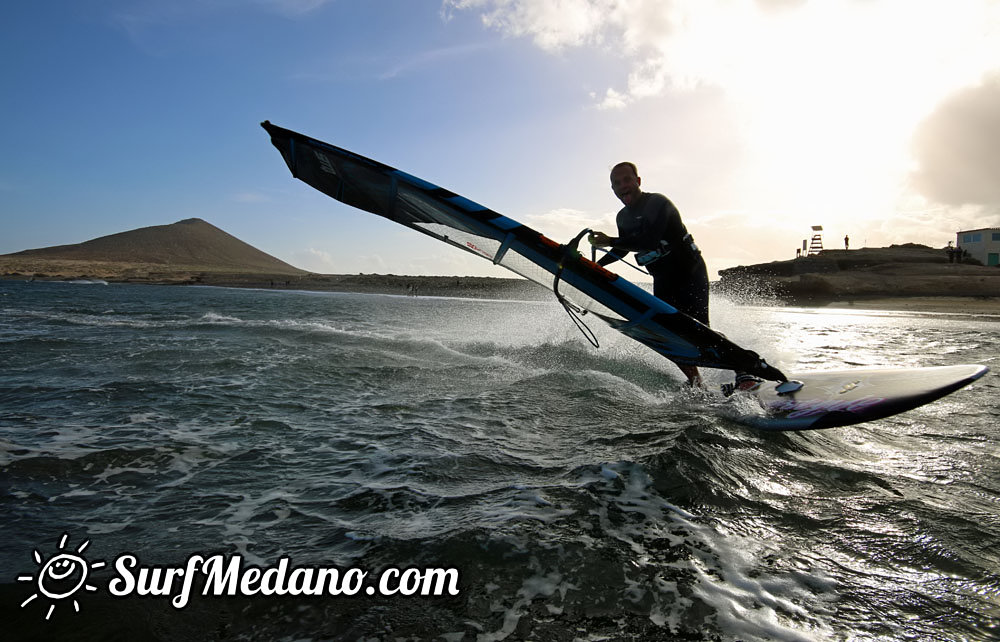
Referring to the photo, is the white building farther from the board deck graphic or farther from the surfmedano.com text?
the surfmedano.com text

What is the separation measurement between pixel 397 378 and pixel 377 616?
15.7 feet

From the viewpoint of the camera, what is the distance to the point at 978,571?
1914 millimetres

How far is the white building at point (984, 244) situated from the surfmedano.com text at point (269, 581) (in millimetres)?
58935

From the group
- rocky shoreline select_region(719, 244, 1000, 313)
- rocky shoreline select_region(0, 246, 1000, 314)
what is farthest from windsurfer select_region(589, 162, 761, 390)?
rocky shoreline select_region(719, 244, 1000, 313)

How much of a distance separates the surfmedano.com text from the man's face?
425 cm

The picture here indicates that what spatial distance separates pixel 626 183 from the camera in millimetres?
5148

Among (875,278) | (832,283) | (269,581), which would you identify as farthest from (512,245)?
(875,278)

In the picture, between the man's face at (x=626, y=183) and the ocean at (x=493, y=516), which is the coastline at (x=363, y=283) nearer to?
the man's face at (x=626, y=183)

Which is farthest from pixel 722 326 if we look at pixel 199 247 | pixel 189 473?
pixel 199 247

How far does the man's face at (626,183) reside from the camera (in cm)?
514

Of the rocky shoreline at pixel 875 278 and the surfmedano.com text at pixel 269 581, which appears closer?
the surfmedano.com text at pixel 269 581

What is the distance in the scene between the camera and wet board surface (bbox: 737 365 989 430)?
11.0 ft

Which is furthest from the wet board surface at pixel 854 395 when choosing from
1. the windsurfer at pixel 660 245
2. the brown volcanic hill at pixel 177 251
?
the brown volcanic hill at pixel 177 251

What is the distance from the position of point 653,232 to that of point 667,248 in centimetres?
24
